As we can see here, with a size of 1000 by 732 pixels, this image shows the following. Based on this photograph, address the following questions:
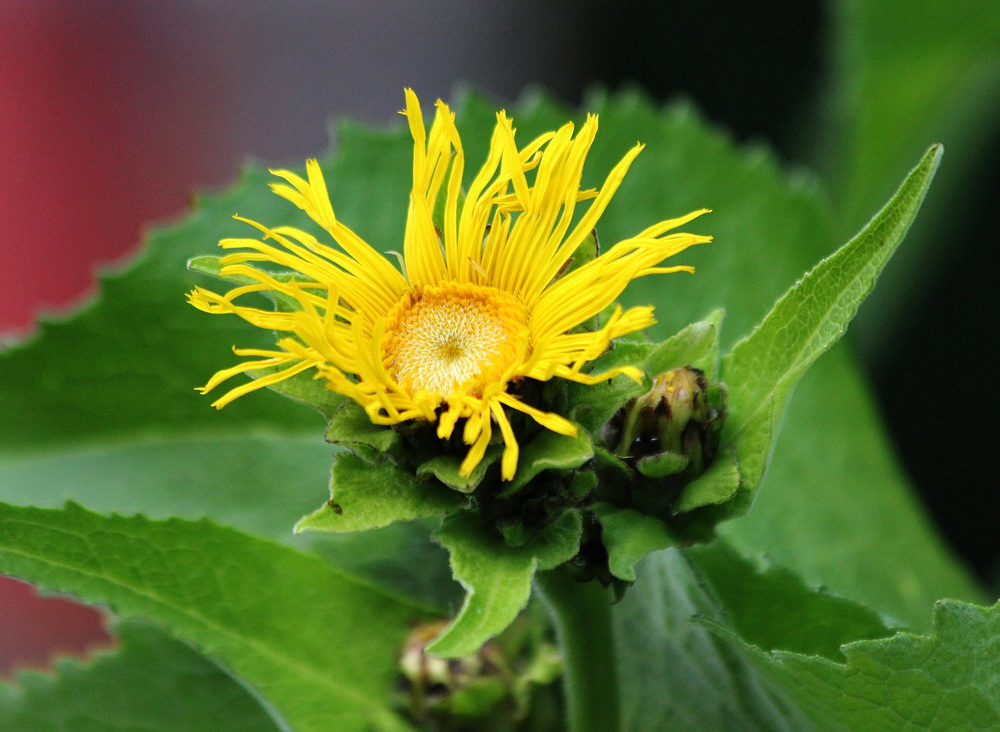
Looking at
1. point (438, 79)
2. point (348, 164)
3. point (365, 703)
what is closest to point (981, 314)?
point (348, 164)

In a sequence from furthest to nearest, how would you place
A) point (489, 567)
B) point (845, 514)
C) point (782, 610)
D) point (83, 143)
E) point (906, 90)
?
point (83, 143) → point (906, 90) → point (845, 514) → point (782, 610) → point (489, 567)

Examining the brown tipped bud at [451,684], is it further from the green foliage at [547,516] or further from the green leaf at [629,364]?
the green leaf at [629,364]

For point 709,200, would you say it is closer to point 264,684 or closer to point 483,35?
point 264,684

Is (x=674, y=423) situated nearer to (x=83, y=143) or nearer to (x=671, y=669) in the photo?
(x=671, y=669)

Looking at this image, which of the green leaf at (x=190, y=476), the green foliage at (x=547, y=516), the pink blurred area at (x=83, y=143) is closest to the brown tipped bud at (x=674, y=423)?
the green foliage at (x=547, y=516)

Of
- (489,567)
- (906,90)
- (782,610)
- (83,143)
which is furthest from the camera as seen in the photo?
(83,143)

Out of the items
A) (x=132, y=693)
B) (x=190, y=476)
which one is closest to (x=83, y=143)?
(x=190, y=476)

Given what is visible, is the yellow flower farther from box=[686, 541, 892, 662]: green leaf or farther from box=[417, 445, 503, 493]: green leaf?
box=[686, 541, 892, 662]: green leaf
